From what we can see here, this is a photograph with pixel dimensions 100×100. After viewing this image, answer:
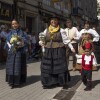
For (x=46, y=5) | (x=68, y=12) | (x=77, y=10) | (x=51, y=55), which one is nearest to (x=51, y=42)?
(x=51, y=55)

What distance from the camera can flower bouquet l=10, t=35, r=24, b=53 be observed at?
9289 mm

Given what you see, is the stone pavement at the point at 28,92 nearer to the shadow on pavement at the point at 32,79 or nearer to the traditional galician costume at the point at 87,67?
the shadow on pavement at the point at 32,79

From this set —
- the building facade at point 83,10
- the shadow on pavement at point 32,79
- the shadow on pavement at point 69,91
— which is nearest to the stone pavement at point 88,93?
→ the shadow on pavement at point 69,91

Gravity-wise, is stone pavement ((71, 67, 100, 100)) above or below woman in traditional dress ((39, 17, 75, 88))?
below

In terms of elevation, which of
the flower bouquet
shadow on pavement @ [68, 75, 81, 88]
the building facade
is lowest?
shadow on pavement @ [68, 75, 81, 88]

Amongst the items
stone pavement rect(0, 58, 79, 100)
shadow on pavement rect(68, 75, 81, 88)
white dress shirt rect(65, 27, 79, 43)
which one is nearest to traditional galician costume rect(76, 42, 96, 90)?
shadow on pavement rect(68, 75, 81, 88)

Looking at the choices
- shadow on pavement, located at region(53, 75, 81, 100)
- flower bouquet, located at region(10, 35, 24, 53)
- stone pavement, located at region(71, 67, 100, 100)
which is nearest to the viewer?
stone pavement, located at region(71, 67, 100, 100)

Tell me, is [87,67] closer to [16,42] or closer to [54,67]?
[54,67]

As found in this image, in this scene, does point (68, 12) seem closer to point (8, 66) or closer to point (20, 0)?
point (20, 0)

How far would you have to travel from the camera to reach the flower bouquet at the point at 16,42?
30.5ft

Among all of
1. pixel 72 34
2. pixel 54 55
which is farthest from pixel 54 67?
pixel 72 34

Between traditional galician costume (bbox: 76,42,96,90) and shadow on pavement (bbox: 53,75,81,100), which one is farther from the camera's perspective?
traditional galician costume (bbox: 76,42,96,90)

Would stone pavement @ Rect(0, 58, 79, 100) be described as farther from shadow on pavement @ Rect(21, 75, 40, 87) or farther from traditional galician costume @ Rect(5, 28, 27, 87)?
traditional galician costume @ Rect(5, 28, 27, 87)

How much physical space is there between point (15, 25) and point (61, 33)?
121 cm
